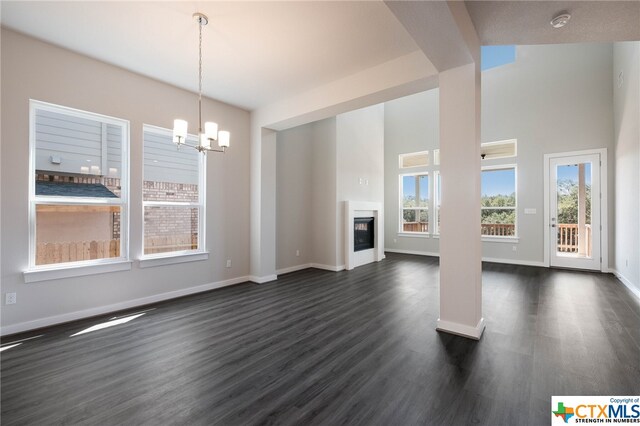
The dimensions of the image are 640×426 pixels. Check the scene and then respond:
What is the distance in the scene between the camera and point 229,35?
2.88 meters

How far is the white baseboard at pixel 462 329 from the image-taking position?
2635 millimetres

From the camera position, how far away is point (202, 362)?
7.39 feet

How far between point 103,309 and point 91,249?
29.5 inches

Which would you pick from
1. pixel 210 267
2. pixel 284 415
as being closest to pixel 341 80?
pixel 210 267

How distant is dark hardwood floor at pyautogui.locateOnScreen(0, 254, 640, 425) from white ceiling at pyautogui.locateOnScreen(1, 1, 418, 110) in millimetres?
3064

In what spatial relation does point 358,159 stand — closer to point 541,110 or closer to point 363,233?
point 363,233

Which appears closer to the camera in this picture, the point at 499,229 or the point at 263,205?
the point at 263,205

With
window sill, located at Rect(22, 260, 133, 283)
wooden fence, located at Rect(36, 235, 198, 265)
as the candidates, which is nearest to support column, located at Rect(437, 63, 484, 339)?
wooden fence, located at Rect(36, 235, 198, 265)

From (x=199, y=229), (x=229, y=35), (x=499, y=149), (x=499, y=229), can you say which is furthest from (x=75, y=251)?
(x=499, y=149)

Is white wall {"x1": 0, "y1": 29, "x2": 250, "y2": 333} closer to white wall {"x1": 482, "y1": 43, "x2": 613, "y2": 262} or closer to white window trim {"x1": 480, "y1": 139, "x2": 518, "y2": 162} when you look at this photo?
white window trim {"x1": 480, "y1": 139, "x2": 518, "y2": 162}

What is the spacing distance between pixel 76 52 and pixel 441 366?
4.97 metres

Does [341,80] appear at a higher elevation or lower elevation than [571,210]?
higher

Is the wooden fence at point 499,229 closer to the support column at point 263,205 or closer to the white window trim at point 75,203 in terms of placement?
the support column at point 263,205

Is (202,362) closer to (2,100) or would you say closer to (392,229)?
(2,100)
